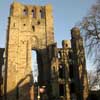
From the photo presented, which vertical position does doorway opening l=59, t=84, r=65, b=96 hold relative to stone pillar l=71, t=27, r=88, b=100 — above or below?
below

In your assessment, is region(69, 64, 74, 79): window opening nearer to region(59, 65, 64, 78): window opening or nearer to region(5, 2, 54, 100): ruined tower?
region(59, 65, 64, 78): window opening

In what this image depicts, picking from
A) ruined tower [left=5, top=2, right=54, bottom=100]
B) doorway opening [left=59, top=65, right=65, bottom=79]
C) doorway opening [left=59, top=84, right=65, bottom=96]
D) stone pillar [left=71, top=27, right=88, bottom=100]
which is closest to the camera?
stone pillar [left=71, top=27, right=88, bottom=100]

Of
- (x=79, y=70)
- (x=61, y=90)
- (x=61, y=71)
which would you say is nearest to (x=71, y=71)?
(x=61, y=71)

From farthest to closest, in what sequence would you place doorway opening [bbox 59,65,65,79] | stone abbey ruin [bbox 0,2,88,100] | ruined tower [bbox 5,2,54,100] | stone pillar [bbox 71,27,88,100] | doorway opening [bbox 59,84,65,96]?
doorway opening [bbox 59,65,65,79] → doorway opening [bbox 59,84,65,96] → ruined tower [bbox 5,2,54,100] → stone abbey ruin [bbox 0,2,88,100] → stone pillar [bbox 71,27,88,100]

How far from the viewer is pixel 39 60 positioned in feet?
134

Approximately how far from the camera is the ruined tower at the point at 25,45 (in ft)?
120

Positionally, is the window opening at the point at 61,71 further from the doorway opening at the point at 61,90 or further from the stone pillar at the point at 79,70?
the stone pillar at the point at 79,70

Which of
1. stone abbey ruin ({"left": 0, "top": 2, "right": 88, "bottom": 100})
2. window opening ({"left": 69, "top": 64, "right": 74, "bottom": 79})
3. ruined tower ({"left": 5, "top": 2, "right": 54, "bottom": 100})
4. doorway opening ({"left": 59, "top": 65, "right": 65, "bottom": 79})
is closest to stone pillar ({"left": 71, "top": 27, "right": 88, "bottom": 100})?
stone abbey ruin ({"left": 0, "top": 2, "right": 88, "bottom": 100})

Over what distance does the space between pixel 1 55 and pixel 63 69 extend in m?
9.85

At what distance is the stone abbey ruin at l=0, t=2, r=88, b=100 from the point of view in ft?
119

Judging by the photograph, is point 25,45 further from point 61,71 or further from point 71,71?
point 71,71

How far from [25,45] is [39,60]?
10.6ft

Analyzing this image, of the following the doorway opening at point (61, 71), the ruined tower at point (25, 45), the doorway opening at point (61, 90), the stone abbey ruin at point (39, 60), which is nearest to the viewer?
Answer: the stone abbey ruin at point (39, 60)

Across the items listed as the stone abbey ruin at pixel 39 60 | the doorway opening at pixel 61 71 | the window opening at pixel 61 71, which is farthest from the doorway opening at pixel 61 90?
the window opening at pixel 61 71
